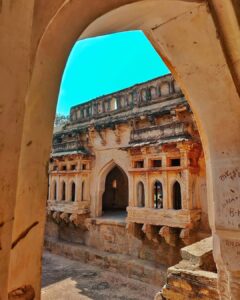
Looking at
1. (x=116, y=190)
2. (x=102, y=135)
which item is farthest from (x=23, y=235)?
(x=116, y=190)

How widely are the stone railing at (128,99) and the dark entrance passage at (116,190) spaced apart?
3509mm

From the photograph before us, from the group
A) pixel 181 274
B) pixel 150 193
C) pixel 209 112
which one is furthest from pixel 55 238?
pixel 209 112

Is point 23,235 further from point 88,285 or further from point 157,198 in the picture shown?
point 88,285

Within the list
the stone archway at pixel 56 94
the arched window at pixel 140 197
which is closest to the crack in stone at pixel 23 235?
the stone archway at pixel 56 94

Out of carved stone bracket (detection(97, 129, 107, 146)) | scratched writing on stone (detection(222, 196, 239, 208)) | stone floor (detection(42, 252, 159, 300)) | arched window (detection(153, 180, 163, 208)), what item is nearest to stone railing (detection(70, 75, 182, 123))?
carved stone bracket (detection(97, 129, 107, 146))

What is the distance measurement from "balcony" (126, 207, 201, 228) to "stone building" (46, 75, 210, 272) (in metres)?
0.03

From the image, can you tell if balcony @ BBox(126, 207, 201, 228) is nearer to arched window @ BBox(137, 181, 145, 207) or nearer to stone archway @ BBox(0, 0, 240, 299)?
arched window @ BBox(137, 181, 145, 207)

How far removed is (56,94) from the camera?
73 centimetres

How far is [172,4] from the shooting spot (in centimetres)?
129

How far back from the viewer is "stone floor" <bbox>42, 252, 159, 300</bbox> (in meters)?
7.26

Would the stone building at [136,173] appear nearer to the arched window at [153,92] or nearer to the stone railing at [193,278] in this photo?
the arched window at [153,92]

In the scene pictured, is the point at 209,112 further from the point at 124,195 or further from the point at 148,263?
the point at 124,195

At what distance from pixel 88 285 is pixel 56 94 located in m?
8.68

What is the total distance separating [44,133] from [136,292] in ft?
26.5
